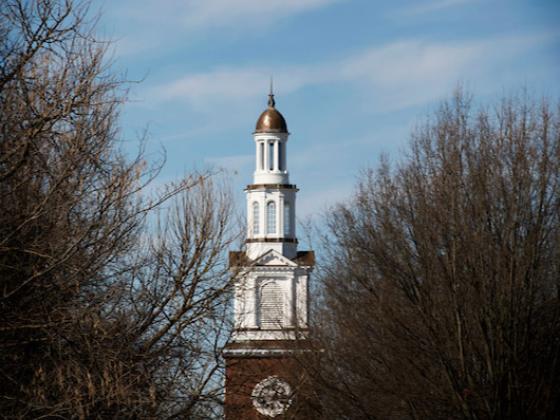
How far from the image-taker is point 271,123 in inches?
2056

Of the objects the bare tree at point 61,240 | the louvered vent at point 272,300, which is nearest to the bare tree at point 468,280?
the bare tree at point 61,240

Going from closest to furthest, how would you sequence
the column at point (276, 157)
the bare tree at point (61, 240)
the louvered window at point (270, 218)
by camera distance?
the bare tree at point (61, 240) < the louvered window at point (270, 218) < the column at point (276, 157)

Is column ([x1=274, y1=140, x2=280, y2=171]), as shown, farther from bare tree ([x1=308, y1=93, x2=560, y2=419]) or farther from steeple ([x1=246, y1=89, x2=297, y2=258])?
bare tree ([x1=308, y1=93, x2=560, y2=419])

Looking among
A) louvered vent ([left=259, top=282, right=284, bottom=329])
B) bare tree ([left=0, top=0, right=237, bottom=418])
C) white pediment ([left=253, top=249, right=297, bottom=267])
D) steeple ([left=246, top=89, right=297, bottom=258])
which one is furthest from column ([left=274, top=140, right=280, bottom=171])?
Answer: bare tree ([left=0, top=0, right=237, bottom=418])

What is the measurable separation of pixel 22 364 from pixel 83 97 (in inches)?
131

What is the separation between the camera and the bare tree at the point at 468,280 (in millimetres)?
24797

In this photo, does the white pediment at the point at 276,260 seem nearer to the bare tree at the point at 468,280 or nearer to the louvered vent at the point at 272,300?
the louvered vent at the point at 272,300

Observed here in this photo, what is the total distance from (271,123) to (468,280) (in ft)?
90.3

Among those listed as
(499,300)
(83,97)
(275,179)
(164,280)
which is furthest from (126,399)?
(275,179)

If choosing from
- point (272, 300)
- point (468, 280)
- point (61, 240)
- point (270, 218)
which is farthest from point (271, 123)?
point (61, 240)

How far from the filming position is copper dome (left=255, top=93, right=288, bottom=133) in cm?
5219

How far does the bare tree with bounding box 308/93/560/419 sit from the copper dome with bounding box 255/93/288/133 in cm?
2367

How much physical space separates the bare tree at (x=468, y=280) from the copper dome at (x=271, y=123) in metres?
23.7

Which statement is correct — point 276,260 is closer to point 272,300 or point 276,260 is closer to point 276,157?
point 272,300
